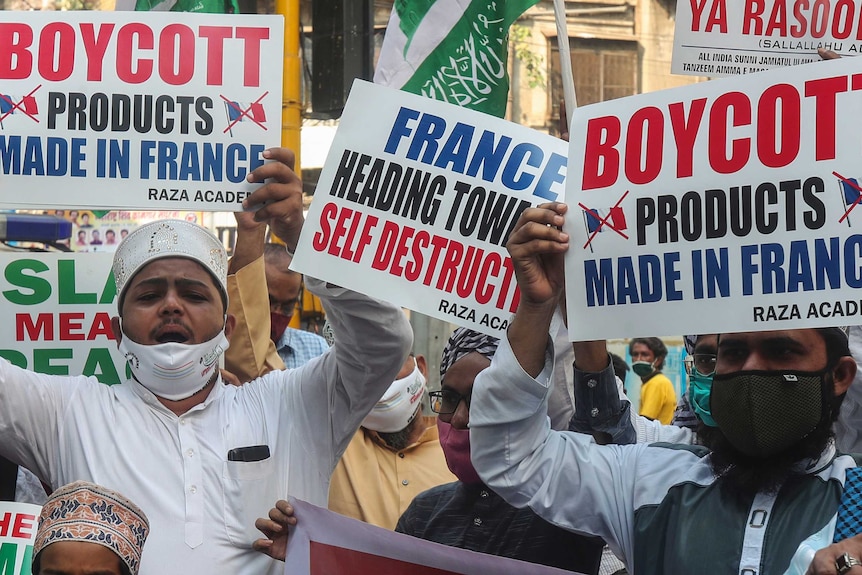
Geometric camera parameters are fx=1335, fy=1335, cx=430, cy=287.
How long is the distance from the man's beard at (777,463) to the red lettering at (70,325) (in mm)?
2303

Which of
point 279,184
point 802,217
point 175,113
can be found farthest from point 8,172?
point 802,217

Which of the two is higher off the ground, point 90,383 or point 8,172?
point 8,172

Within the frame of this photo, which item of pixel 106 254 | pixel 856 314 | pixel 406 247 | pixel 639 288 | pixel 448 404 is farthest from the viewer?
pixel 106 254

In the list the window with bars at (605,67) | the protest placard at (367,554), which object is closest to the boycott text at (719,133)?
the protest placard at (367,554)

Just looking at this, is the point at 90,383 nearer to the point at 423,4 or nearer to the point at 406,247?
the point at 406,247

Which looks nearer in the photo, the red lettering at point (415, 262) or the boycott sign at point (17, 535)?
the boycott sign at point (17, 535)

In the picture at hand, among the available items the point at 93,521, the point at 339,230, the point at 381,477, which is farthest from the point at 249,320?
the point at 93,521

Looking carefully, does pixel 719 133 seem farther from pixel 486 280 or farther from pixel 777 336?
pixel 486 280

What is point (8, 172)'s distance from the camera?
4.01 meters

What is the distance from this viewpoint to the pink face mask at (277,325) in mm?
5512

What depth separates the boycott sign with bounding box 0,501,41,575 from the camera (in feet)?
12.0

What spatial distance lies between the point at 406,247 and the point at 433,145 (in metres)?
0.31

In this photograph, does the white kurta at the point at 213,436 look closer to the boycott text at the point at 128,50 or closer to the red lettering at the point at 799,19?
the boycott text at the point at 128,50

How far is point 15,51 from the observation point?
4.08 meters
